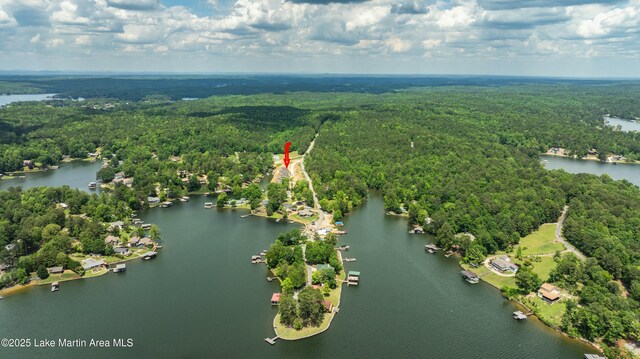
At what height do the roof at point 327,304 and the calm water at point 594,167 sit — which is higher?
the calm water at point 594,167

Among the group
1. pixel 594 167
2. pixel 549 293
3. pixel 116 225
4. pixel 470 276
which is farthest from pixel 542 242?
pixel 594 167

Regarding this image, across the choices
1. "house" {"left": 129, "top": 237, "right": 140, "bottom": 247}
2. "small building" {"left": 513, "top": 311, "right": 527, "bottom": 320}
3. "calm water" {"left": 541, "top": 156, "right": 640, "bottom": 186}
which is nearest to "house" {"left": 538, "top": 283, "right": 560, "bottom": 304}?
"small building" {"left": 513, "top": 311, "right": 527, "bottom": 320}

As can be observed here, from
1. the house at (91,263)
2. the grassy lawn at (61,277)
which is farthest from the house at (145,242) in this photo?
the grassy lawn at (61,277)

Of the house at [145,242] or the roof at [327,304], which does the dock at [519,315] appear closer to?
the roof at [327,304]

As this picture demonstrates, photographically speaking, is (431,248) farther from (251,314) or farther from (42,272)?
(42,272)

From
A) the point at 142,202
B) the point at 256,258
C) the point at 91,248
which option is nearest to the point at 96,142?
the point at 142,202

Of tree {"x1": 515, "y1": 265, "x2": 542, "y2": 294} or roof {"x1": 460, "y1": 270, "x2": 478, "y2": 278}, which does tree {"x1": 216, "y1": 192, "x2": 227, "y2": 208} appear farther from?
tree {"x1": 515, "y1": 265, "x2": 542, "y2": 294}

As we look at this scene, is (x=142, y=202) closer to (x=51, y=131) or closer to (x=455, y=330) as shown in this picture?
(x=455, y=330)
